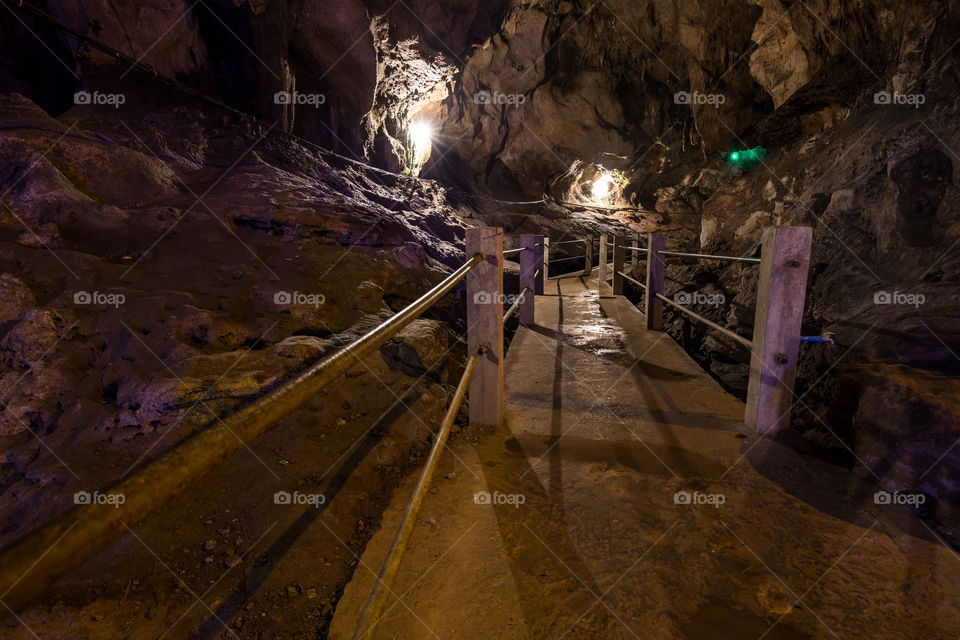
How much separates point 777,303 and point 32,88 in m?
10.2

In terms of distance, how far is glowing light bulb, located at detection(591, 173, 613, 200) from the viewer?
71.1 feet

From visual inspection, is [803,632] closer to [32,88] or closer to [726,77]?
[32,88]

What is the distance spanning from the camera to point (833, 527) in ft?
5.95

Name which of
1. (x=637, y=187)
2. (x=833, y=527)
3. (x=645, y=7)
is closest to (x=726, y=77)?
(x=645, y=7)

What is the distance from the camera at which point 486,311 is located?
243 centimetres
